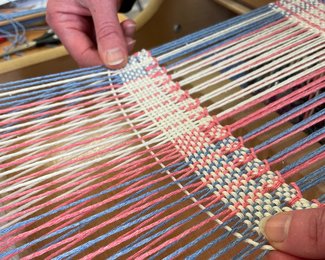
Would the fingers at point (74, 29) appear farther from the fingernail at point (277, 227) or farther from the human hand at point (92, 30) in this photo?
the fingernail at point (277, 227)

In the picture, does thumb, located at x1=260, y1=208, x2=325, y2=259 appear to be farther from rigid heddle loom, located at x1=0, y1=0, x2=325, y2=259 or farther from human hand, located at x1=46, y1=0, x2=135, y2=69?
human hand, located at x1=46, y1=0, x2=135, y2=69

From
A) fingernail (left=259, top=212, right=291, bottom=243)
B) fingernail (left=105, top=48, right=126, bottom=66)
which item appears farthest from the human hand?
fingernail (left=259, top=212, right=291, bottom=243)

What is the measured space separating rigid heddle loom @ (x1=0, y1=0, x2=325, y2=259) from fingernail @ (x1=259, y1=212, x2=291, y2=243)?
0.10 feet

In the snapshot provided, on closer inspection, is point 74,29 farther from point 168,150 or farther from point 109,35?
point 168,150

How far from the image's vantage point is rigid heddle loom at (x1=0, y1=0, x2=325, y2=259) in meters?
0.60

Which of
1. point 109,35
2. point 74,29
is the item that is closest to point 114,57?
point 109,35

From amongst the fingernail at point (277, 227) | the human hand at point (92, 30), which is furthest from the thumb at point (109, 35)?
the fingernail at point (277, 227)

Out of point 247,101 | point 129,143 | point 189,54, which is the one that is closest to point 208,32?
point 189,54

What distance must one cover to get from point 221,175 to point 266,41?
404mm

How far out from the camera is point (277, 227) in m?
0.52

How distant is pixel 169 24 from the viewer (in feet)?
4.89

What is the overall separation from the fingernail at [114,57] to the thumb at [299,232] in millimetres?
490

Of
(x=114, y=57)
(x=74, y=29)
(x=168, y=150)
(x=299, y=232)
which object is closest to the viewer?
(x=299, y=232)

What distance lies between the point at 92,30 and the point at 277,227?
0.79 m
